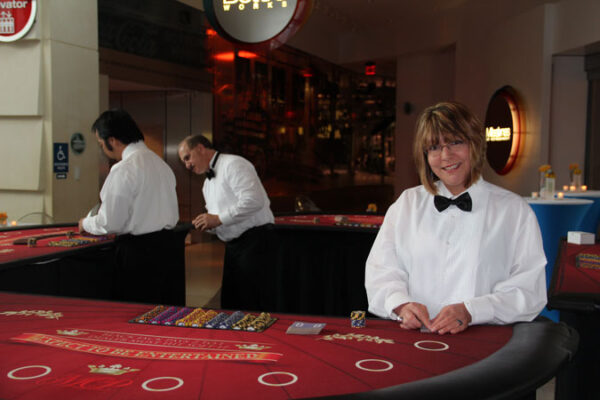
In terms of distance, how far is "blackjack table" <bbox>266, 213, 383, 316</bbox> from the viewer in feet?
15.8

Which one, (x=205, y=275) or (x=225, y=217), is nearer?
(x=225, y=217)

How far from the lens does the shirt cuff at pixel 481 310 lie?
1842mm

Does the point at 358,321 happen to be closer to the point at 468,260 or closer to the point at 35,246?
the point at 468,260

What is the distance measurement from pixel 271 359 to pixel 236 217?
2.96 metres

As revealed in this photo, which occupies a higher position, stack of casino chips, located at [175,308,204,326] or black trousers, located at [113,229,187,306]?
stack of casino chips, located at [175,308,204,326]

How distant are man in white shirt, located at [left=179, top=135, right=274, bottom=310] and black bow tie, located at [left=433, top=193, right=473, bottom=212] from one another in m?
2.59

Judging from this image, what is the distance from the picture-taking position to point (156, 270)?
4055mm

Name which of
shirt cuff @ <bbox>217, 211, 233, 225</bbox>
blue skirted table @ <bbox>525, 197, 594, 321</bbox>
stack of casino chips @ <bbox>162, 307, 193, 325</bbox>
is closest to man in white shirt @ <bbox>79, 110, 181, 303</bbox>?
shirt cuff @ <bbox>217, 211, 233, 225</bbox>

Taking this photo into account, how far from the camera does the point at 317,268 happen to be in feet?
16.3

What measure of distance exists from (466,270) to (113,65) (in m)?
Answer: 6.95

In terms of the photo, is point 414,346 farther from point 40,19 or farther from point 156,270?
point 40,19

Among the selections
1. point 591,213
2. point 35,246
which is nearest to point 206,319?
point 35,246

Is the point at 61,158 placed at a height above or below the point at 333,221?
above

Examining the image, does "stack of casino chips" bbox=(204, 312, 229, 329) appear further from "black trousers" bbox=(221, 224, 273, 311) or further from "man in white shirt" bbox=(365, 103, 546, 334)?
"black trousers" bbox=(221, 224, 273, 311)
